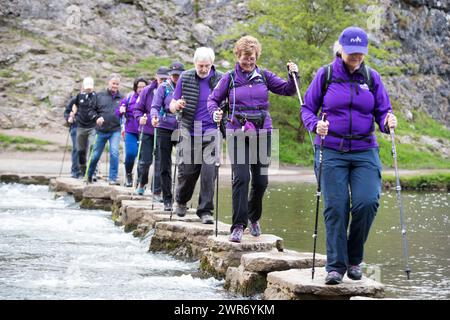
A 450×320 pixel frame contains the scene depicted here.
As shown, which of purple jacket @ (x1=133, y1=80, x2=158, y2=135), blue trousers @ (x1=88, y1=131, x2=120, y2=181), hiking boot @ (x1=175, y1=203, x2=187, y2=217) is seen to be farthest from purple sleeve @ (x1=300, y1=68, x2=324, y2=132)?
blue trousers @ (x1=88, y1=131, x2=120, y2=181)

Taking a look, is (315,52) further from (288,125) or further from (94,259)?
(94,259)

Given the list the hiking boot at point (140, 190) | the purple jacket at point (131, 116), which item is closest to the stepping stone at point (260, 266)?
the hiking boot at point (140, 190)

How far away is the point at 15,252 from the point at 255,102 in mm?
3519

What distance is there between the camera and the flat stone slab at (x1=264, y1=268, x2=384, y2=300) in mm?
6301

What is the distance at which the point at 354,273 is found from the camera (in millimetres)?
6637

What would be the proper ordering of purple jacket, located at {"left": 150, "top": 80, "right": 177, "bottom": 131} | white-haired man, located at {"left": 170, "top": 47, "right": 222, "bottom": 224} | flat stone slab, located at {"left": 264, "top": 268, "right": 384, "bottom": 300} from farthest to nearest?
1. purple jacket, located at {"left": 150, "top": 80, "right": 177, "bottom": 131}
2. white-haired man, located at {"left": 170, "top": 47, "right": 222, "bottom": 224}
3. flat stone slab, located at {"left": 264, "top": 268, "right": 384, "bottom": 300}

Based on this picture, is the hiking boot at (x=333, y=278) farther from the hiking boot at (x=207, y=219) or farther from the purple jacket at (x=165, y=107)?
the purple jacket at (x=165, y=107)

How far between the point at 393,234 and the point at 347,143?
597 centimetres

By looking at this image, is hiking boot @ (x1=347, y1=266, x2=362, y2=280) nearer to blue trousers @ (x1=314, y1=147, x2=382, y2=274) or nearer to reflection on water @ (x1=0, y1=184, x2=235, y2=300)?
blue trousers @ (x1=314, y1=147, x2=382, y2=274)

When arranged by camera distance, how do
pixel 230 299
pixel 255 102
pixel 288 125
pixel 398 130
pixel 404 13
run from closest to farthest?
pixel 230 299 → pixel 255 102 → pixel 288 125 → pixel 398 130 → pixel 404 13

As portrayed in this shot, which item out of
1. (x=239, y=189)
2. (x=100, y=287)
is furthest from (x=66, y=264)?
(x=239, y=189)

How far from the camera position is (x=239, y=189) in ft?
28.1

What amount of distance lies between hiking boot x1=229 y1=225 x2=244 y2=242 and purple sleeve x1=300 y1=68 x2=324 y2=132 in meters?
2.08
